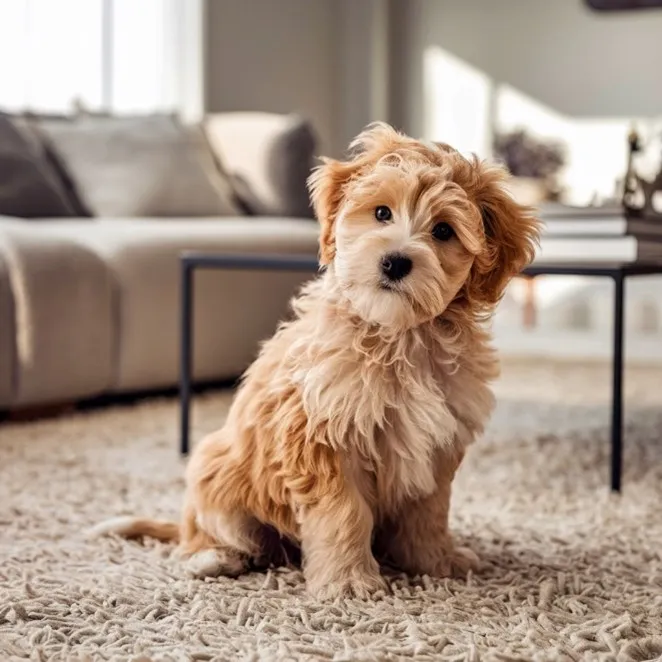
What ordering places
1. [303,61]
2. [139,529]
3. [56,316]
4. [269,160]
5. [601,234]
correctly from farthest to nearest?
1. [303,61]
2. [269,160]
3. [56,316]
4. [601,234]
5. [139,529]

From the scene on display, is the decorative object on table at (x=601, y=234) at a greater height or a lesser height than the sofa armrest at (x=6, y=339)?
greater

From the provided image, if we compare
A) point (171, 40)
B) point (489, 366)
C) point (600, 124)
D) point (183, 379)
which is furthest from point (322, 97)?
point (489, 366)

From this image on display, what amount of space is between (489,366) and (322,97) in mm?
4289

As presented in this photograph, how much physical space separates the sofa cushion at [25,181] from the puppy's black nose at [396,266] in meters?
2.27

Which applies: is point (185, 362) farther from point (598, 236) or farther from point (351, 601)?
point (351, 601)

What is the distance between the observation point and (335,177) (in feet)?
4.86

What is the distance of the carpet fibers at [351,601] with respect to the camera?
1.27 m

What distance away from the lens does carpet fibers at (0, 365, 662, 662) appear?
127 centimetres

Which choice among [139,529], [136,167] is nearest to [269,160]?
[136,167]

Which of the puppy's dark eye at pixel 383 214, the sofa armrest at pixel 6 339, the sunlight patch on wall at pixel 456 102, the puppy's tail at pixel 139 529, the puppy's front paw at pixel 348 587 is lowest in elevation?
the puppy's tail at pixel 139 529

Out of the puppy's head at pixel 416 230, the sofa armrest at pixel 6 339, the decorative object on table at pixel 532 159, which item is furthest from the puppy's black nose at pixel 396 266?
the decorative object on table at pixel 532 159

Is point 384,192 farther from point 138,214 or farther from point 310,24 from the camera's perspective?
point 310,24

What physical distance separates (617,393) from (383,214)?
883mm

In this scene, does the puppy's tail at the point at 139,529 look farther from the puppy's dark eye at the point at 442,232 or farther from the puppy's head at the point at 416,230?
the puppy's dark eye at the point at 442,232
